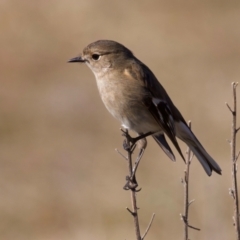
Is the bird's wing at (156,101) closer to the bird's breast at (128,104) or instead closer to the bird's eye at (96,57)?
the bird's breast at (128,104)

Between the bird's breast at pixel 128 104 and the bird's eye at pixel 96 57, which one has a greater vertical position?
the bird's eye at pixel 96 57

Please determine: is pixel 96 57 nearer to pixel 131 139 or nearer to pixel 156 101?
pixel 156 101

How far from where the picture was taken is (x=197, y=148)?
6.03 metres

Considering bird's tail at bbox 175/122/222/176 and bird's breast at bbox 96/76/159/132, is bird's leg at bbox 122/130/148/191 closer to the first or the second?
bird's breast at bbox 96/76/159/132

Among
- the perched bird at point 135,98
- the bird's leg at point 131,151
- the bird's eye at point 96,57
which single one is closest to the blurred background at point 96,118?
the perched bird at point 135,98

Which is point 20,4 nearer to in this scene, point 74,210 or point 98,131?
point 98,131

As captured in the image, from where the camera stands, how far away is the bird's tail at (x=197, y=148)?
5859mm

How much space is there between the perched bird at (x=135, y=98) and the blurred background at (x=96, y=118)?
1.11 meters

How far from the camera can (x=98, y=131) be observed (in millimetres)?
12141

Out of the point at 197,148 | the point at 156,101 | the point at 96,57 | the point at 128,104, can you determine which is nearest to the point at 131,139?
the point at 128,104

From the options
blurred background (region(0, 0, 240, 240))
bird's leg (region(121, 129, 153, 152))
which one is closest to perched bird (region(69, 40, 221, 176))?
bird's leg (region(121, 129, 153, 152))

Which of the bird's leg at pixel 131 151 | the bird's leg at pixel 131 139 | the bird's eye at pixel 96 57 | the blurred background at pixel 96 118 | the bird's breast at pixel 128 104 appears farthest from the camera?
the blurred background at pixel 96 118

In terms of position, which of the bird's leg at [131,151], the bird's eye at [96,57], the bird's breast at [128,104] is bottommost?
the bird's leg at [131,151]

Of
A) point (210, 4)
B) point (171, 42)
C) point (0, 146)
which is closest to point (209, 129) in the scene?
point (0, 146)
